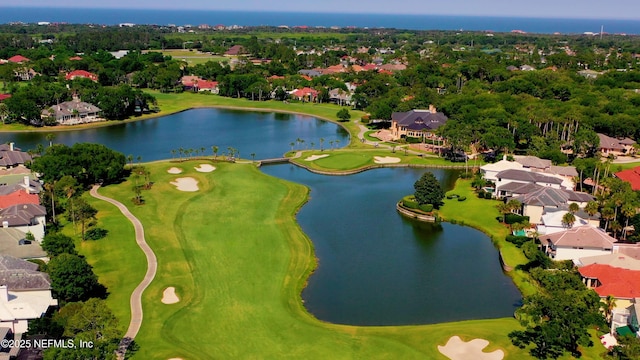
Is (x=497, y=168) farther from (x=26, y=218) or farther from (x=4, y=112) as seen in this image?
(x=4, y=112)

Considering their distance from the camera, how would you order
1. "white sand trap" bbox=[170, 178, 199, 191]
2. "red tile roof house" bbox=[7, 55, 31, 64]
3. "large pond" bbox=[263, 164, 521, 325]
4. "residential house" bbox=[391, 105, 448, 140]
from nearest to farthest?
"large pond" bbox=[263, 164, 521, 325] → "white sand trap" bbox=[170, 178, 199, 191] → "residential house" bbox=[391, 105, 448, 140] → "red tile roof house" bbox=[7, 55, 31, 64]

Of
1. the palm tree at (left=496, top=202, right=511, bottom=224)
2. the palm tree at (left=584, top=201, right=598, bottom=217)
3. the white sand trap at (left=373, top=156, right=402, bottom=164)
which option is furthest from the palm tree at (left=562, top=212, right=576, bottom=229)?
the white sand trap at (left=373, top=156, right=402, bottom=164)

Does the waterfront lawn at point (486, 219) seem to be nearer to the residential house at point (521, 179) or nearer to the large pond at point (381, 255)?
the large pond at point (381, 255)

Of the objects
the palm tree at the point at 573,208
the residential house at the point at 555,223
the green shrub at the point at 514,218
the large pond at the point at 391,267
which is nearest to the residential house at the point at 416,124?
the large pond at the point at 391,267

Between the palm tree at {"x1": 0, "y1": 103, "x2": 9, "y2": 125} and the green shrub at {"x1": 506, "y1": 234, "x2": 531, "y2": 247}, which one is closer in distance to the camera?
the green shrub at {"x1": 506, "y1": 234, "x2": 531, "y2": 247}

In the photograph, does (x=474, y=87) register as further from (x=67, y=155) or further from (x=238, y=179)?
(x=67, y=155)

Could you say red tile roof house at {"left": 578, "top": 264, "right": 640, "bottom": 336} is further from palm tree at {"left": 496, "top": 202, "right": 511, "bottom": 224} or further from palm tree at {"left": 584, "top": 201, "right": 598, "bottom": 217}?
palm tree at {"left": 496, "top": 202, "right": 511, "bottom": 224}

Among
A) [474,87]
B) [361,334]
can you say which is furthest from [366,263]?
[474,87]
